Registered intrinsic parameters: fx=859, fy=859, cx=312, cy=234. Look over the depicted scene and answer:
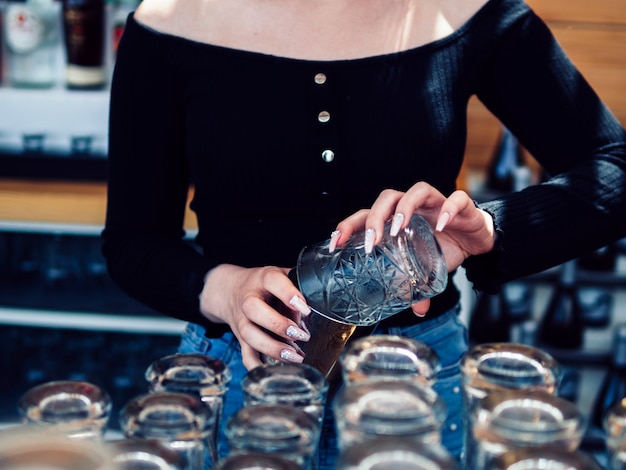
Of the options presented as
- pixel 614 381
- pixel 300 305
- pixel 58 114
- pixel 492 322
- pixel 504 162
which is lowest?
pixel 614 381

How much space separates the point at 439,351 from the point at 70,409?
70cm

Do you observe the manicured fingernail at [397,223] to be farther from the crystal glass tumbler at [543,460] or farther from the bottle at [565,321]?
the bottle at [565,321]

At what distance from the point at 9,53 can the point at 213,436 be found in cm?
222

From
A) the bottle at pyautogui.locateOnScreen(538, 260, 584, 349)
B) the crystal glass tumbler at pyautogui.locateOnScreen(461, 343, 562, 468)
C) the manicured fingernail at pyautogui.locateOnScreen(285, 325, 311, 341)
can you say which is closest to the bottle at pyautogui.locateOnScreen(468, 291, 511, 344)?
the bottle at pyautogui.locateOnScreen(538, 260, 584, 349)

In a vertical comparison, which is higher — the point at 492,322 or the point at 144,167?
the point at 144,167

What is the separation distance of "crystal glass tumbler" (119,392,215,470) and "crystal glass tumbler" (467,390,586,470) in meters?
0.17

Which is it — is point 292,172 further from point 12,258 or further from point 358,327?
point 12,258

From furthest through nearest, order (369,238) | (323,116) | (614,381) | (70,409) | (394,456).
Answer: (614,381) → (323,116) → (369,238) → (70,409) → (394,456)

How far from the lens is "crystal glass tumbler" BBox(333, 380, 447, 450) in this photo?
49 centimetres

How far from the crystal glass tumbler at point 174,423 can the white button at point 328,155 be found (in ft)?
1.96

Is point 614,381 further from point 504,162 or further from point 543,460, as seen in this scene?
point 543,460

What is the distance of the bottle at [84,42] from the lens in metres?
2.42

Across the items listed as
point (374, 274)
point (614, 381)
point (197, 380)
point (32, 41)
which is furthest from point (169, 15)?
point (614, 381)

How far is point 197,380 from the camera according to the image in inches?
23.8
